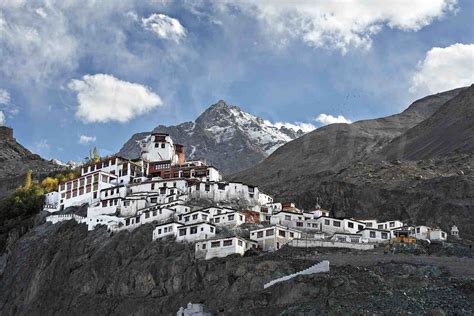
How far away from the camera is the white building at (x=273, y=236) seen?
73.4 metres

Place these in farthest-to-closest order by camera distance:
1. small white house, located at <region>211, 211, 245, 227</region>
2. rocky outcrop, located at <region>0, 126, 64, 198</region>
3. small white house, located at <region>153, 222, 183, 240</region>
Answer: rocky outcrop, located at <region>0, 126, 64, 198</region>, small white house, located at <region>211, 211, 245, 227</region>, small white house, located at <region>153, 222, 183, 240</region>

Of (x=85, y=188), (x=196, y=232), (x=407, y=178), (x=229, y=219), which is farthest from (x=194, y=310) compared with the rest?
(x=407, y=178)

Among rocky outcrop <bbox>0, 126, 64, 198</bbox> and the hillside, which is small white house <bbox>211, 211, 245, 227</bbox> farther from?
rocky outcrop <bbox>0, 126, 64, 198</bbox>

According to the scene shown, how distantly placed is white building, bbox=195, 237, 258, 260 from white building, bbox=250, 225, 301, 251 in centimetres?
185

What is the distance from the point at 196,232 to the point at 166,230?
165 inches

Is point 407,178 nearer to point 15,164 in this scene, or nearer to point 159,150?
point 159,150

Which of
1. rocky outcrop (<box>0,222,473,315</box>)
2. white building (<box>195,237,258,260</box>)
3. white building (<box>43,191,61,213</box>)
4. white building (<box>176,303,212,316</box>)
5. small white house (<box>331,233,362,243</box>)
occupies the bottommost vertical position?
white building (<box>176,303,212,316</box>)

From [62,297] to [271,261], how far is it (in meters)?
28.6

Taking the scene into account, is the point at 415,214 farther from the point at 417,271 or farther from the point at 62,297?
the point at 62,297

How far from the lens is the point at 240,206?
91.1 metres

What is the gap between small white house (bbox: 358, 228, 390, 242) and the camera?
2980 inches

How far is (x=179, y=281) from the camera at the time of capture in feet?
229

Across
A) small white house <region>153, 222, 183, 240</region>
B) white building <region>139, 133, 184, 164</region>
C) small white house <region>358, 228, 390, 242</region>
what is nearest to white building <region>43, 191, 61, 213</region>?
white building <region>139, 133, 184, 164</region>

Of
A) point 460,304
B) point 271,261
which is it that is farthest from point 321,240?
point 460,304
